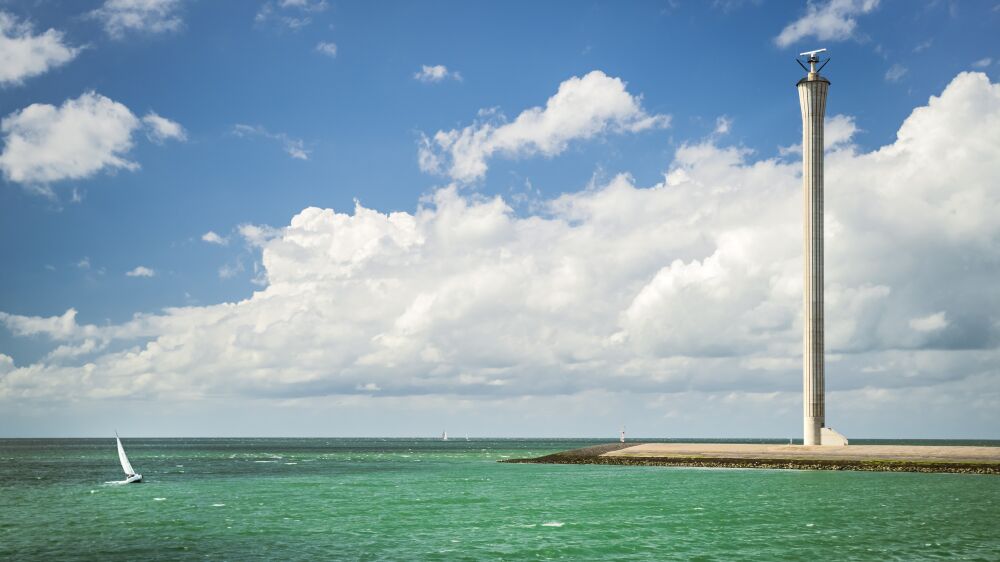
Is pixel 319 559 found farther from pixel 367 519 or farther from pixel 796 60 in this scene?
pixel 796 60

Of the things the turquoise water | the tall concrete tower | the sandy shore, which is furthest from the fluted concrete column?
the turquoise water

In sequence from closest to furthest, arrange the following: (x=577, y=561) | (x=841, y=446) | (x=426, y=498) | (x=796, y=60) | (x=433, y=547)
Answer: (x=577, y=561) < (x=433, y=547) < (x=426, y=498) < (x=841, y=446) < (x=796, y=60)

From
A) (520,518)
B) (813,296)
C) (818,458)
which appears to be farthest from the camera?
(813,296)

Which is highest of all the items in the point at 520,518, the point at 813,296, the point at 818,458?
the point at 813,296

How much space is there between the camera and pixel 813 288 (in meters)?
106

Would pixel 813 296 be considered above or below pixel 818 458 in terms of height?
above

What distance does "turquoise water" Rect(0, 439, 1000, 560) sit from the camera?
40.4m

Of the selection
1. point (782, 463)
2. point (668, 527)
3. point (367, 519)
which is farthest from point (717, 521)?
point (782, 463)

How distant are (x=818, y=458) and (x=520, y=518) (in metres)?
56.7

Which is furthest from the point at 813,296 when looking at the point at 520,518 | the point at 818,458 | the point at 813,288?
the point at 520,518

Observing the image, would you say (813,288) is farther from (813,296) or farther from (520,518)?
(520,518)

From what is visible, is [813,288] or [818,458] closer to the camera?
[818,458]

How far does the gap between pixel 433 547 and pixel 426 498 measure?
26511 millimetres

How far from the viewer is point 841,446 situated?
4107 inches
